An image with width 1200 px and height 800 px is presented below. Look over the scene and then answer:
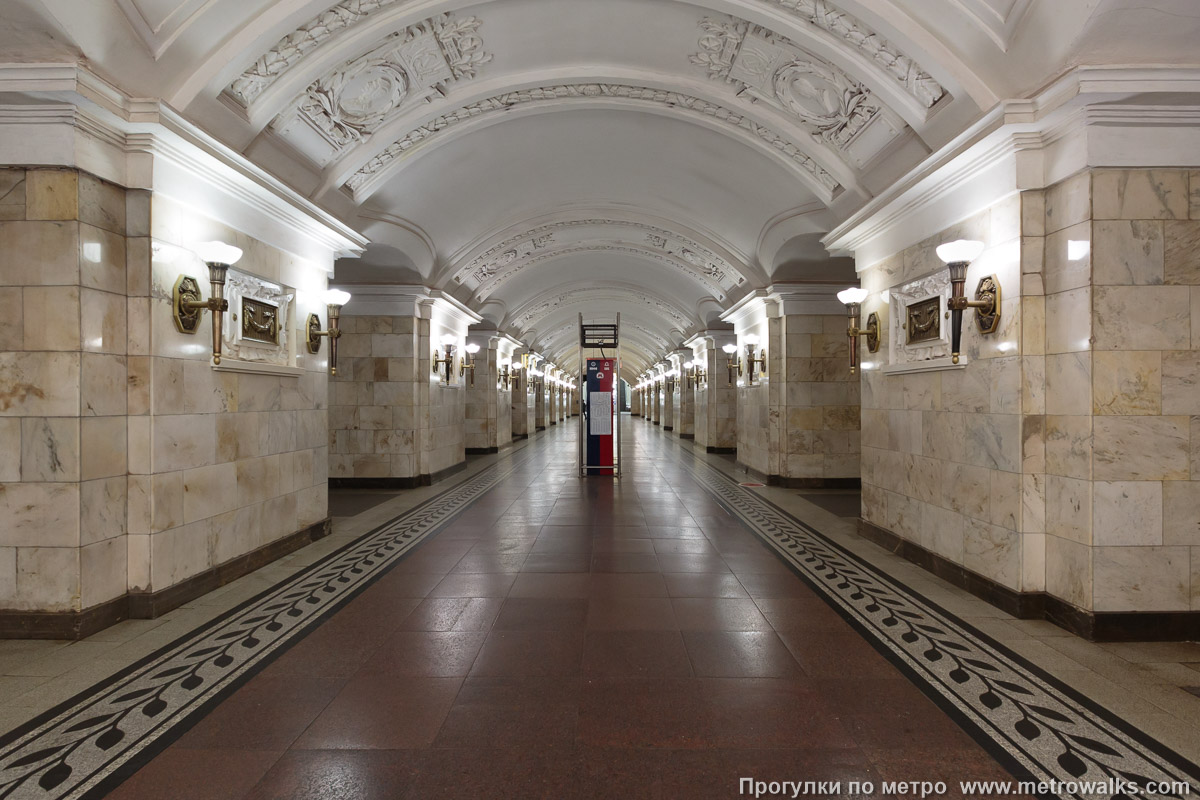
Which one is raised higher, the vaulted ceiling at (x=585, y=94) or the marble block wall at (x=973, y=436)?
the vaulted ceiling at (x=585, y=94)

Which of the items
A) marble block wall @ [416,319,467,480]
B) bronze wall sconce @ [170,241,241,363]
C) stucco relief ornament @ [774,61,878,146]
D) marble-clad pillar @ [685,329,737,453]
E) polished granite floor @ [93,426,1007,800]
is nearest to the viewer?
polished granite floor @ [93,426,1007,800]

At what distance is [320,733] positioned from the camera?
8.82ft

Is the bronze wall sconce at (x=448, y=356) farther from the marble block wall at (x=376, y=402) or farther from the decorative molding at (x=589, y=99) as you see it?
the decorative molding at (x=589, y=99)

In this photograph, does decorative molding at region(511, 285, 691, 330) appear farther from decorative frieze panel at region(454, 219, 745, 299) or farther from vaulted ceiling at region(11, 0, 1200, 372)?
vaulted ceiling at region(11, 0, 1200, 372)

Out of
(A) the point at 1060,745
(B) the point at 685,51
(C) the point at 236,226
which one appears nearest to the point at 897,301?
(B) the point at 685,51

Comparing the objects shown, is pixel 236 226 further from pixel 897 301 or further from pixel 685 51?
pixel 897 301

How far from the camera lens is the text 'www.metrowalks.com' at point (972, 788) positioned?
2.29 m

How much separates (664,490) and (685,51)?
6.48m

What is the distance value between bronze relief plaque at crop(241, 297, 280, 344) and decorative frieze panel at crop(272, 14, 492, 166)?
1618mm

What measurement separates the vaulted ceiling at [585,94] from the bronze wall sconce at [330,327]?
3.56 ft

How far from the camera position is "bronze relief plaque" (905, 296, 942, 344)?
16.7ft

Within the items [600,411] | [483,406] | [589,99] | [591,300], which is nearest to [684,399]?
[591,300]

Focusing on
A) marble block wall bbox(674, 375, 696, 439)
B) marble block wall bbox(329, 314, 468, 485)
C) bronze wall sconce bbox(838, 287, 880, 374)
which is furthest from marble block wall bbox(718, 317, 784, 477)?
marble block wall bbox(674, 375, 696, 439)

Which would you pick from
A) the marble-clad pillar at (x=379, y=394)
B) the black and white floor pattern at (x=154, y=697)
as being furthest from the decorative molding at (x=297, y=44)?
the marble-clad pillar at (x=379, y=394)
